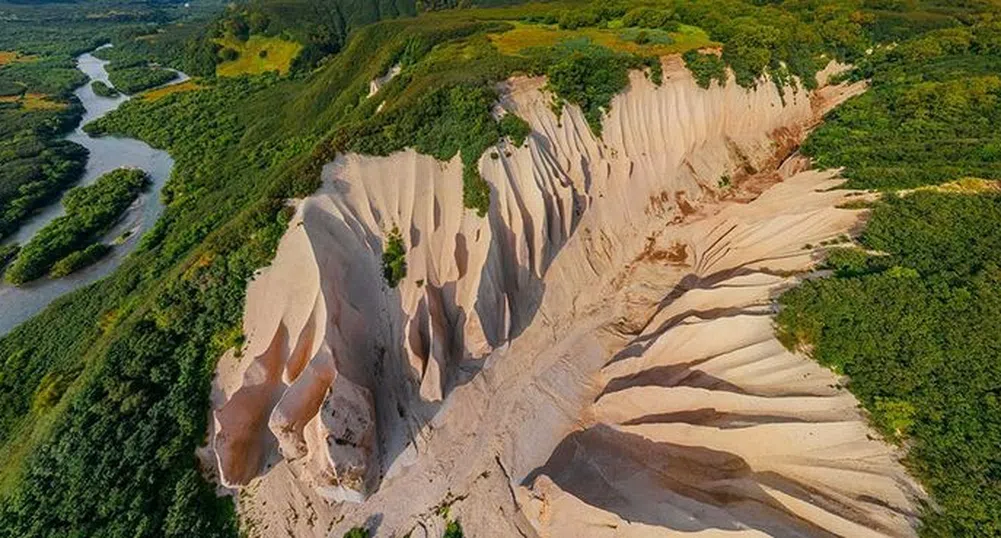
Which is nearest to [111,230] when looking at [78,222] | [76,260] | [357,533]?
[78,222]

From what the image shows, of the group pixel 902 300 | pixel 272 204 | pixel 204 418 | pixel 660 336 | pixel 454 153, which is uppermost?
pixel 454 153

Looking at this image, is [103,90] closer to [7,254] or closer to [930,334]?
[7,254]

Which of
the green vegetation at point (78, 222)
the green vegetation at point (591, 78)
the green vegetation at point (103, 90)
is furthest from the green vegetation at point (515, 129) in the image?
the green vegetation at point (103, 90)

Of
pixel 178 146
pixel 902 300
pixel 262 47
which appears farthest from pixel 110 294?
pixel 262 47

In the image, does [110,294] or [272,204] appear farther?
[110,294]

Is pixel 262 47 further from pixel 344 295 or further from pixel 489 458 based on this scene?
pixel 489 458

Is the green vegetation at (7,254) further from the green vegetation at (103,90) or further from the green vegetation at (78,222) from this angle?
the green vegetation at (103,90)
